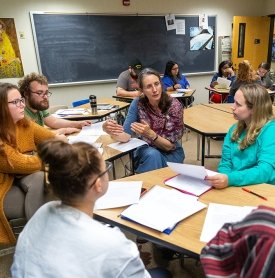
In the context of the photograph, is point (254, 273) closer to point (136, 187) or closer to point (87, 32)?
point (136, 187)

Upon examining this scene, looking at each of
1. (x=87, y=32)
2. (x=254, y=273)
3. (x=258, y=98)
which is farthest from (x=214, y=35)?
(x=254, y=273)

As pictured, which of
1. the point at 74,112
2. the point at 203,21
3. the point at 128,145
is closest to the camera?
the point at 128,145

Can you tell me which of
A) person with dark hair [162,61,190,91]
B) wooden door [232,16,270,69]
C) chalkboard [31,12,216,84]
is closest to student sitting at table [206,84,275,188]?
person with dark hair [162,61,190,91]

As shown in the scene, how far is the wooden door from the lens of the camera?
6066mm

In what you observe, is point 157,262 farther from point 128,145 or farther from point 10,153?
point 10,153

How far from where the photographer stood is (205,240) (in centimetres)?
105

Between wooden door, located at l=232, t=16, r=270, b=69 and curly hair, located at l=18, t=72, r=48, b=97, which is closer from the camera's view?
curly hair, located at l=18, t=72, r=48, b=97

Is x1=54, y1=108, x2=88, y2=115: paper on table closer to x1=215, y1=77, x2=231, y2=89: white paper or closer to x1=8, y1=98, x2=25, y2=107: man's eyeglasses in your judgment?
x1=8, y1=98, x2=25, y2=107: man's eyeglasses

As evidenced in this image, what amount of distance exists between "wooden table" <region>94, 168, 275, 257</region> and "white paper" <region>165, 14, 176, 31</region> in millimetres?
4716

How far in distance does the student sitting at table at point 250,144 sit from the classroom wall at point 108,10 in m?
3.92

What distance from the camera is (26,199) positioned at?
5.45 ft


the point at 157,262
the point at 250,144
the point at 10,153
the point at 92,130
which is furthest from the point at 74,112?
the point at 250,144

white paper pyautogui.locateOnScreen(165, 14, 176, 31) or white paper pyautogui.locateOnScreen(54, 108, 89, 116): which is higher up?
white paper pyautogui.locateOnScreen(165, 14, 176, 31)

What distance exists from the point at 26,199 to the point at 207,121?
73.8 inches
